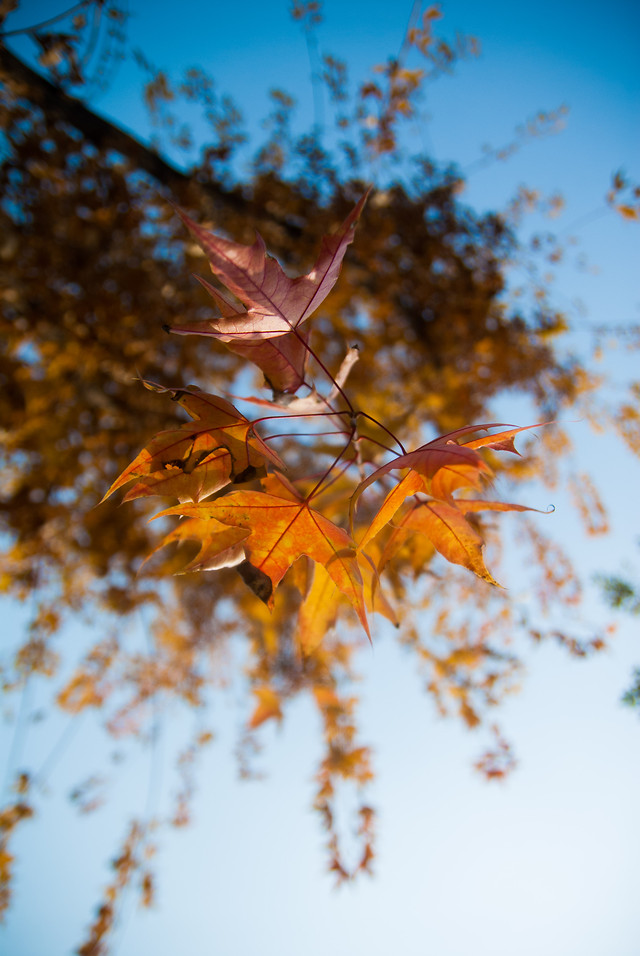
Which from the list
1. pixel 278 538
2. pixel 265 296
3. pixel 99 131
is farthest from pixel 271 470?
pixel 99 131

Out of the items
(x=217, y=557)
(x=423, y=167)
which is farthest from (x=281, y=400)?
(x=423, y=167)

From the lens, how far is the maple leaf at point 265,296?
645 millimetres

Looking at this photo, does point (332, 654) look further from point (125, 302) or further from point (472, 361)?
point (125, 302)

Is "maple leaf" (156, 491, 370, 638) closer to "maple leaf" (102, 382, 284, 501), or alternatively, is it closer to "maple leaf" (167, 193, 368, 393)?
"maple leaf" (102, 382, 284, 501)

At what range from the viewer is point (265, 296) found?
70cm

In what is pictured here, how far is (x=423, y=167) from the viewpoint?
8.70ft

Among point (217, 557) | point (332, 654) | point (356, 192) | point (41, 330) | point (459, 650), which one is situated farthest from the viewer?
point (332, 654)

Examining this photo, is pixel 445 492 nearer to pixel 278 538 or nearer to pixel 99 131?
pixel 278 538

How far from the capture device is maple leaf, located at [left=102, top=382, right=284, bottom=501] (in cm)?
73

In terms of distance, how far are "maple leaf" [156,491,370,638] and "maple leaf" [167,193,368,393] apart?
0.26m

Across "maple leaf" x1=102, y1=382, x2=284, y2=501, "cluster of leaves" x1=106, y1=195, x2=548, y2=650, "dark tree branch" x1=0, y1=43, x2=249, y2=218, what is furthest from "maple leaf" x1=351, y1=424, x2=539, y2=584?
"dark tree branch" x1=0, y1=43, x2=249, y2=218

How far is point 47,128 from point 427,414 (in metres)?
2.79

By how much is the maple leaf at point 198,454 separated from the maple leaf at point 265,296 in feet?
0.38

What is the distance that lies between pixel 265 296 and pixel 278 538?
417 mm
